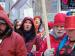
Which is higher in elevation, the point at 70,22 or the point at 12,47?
the point at 70,22

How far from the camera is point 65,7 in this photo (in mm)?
17375

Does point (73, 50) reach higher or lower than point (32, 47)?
higher

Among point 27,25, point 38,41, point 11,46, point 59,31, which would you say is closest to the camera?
point 11,46

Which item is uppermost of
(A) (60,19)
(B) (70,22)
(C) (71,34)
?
(B) (70,22)

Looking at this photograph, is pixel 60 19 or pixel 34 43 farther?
pixel 34 43

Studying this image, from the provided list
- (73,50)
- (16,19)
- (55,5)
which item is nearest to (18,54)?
(73,50)

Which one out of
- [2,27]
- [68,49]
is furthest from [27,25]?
[68,49]

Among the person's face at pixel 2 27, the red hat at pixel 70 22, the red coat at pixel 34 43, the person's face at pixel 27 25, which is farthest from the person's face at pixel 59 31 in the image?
the person's face at pixel 27 25

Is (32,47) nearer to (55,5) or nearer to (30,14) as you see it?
(30,14)

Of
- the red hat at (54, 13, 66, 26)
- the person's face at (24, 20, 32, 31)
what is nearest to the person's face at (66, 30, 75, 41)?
the red hat at (54, 13, 66, 26)

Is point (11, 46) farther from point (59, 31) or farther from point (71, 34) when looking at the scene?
point (71, 34)

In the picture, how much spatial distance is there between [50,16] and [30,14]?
3.10 m

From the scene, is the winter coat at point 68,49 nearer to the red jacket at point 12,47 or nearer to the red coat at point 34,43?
the red jacket at point 12,47

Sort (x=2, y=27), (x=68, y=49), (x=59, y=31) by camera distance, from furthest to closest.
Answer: (x=59, y=31) → (x=2, y=27) → (x=68, y=49)
